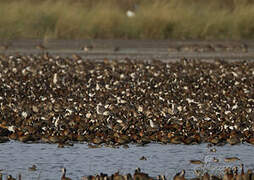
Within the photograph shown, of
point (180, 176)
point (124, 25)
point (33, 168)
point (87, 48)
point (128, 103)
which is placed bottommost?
point (33, 168)

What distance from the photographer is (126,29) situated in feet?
94.0

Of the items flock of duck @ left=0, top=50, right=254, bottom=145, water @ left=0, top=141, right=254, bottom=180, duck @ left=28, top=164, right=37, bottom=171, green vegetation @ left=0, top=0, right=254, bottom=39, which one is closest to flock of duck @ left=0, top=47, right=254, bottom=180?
flock of duck @ left=0, top=50, right=254, bottom=145

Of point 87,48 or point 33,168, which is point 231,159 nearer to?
point 33,168

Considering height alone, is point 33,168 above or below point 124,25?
below

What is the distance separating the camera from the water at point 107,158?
9.42 m

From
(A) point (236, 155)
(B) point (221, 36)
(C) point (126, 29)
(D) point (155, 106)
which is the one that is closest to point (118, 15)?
(C) point (126, 29)

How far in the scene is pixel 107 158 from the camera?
10.1 m

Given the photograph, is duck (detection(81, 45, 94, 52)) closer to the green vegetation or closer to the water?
the green vegetation

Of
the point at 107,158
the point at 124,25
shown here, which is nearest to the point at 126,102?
the point at 107,158

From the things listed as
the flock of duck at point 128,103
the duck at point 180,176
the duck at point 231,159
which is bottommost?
the duck at point 231,159

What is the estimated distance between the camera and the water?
942 cm

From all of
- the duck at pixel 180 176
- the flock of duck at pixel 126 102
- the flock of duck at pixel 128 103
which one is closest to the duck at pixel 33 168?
the flock of duck at pixel 128 103

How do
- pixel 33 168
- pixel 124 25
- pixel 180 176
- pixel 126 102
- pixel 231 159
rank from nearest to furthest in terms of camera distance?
1. pixel 180 176
2. pixel 33 168
3. pixel 231 159
4. pixel 126 102
5. pixel 124 25

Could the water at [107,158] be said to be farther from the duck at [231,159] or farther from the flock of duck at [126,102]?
the flock of duck at [126,102]
